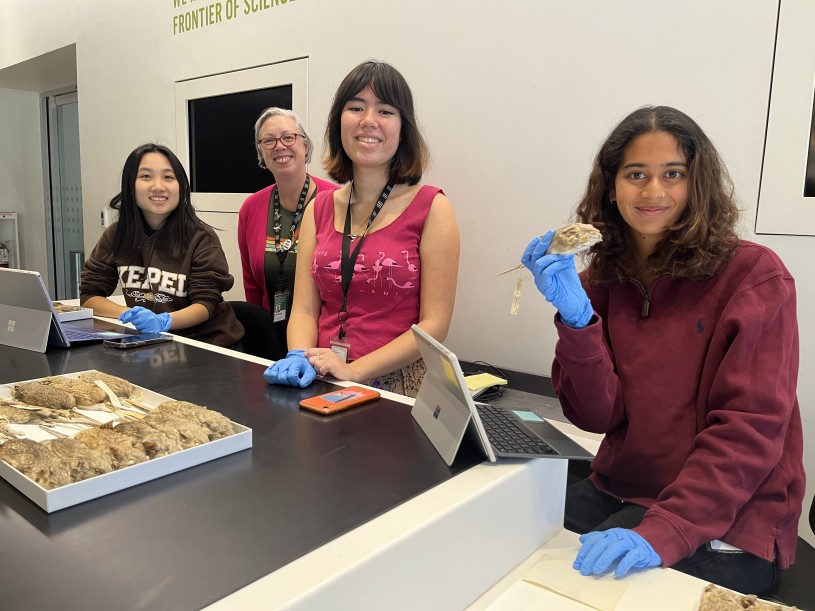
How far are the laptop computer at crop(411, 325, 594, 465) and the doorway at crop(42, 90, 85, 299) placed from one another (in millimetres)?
5525

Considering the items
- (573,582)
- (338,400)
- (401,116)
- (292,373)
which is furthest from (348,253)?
(573,582)

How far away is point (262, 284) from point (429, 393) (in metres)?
1.76

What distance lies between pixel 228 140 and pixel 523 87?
6.06 feet

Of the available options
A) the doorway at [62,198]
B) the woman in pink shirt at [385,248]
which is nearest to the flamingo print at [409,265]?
the woman in pink shirt at [385,248]

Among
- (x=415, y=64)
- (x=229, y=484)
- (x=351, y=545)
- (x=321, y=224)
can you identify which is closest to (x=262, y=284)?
(x=321, y=224)

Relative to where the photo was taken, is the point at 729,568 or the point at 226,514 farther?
the point at 729,568

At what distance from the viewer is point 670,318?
1233 mm

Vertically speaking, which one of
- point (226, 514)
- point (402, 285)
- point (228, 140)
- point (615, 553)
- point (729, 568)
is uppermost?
point (228, 140)

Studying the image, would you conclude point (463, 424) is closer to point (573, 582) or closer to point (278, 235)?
point (573, 582)

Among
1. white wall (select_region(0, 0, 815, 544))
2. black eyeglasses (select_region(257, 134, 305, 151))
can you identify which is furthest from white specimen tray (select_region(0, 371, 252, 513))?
black eyeglasses (select_region(257, 134, 305, 151))

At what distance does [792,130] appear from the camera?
1703mm

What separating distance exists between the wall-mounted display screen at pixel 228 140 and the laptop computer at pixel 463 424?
244cm

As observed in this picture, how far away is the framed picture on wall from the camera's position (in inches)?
65.5

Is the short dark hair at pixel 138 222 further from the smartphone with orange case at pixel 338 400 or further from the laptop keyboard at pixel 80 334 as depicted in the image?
the smartphone with orange case at pixel 338 400
